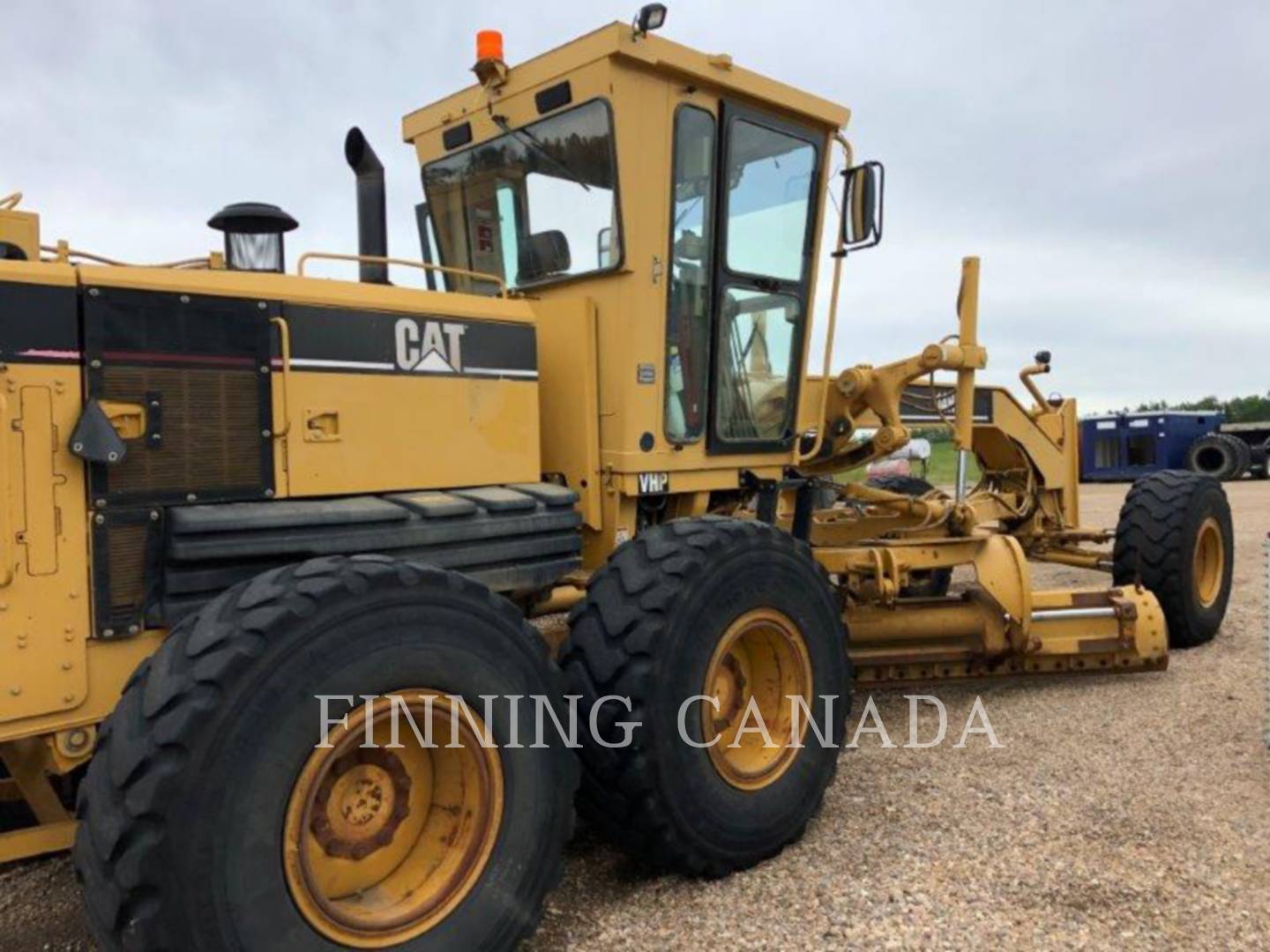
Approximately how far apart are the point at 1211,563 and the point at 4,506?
716 centimetres

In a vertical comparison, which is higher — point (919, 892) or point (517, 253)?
point (517, 253)

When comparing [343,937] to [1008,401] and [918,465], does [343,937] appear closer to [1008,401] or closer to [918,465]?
[1008,401]

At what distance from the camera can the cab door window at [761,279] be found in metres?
4.48

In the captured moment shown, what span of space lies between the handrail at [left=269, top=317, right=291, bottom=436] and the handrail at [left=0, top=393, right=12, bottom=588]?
2.37ft

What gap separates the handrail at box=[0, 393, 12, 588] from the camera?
8.70 ft

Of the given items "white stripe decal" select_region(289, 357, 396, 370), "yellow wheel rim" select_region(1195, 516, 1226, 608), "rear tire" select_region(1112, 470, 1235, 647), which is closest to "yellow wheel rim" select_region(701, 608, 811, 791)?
"white stripe decal" select_region(289, 357, 396, 370)

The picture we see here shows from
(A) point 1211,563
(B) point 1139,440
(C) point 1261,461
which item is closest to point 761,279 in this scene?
(A) point 1211,563

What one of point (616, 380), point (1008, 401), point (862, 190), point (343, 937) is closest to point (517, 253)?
point (616, 380)

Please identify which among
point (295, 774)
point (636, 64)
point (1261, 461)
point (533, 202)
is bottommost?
point (295, 774)

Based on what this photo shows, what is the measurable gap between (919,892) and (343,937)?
70.8 inches

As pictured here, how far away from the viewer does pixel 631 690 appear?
3334 millimetres

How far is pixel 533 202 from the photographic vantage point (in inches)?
175

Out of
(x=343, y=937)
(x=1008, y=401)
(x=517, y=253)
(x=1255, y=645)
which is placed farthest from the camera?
(x=1008, y=401)

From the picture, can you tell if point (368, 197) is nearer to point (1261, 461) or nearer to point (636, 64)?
point (636, 64)
